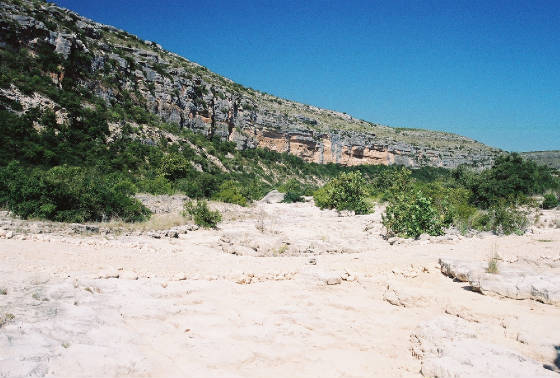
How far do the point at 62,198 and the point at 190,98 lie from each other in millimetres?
36923

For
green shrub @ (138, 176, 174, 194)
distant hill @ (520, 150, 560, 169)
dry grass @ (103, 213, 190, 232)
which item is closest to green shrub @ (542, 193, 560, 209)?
dry grass @ (103, 213, 190, 232)

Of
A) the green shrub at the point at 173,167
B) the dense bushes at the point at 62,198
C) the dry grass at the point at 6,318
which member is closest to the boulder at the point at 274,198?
the green shrub at the point at 173,167

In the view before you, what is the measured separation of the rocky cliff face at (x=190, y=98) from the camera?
3128 cm

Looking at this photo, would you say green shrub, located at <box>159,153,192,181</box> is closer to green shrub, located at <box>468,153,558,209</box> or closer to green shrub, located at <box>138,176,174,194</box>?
green shrub, located at <box>138,176,174,194</box>

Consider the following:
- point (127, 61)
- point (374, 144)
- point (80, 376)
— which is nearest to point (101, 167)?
point (127, 61)

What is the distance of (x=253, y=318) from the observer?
17.3 ft

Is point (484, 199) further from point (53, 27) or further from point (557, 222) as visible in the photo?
point (53, 27)

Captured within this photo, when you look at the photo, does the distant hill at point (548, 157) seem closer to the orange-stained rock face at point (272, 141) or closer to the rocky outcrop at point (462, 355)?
the orange-stained rock face at point (272, 141)

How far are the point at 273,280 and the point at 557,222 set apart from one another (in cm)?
1251

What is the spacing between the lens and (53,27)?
104 feet

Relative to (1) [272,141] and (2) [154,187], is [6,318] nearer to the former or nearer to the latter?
(2) [154,187]

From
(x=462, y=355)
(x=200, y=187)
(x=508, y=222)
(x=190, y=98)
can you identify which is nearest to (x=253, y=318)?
(x=462, y=355)

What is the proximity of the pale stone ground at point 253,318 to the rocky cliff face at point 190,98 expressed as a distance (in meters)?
25.4

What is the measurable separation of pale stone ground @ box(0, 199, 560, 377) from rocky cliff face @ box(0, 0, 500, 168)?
25.4 m
